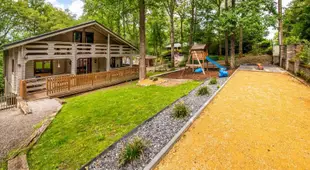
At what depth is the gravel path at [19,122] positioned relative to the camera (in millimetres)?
5787

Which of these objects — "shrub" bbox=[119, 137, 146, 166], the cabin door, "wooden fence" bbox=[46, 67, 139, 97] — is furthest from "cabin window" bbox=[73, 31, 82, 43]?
"shrub" bbox=[119, 137, 146, 166]

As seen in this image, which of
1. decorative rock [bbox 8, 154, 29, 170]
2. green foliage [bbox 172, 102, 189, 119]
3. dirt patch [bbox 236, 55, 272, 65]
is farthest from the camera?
dirt patch [bbox 236, 55, 272, 65]

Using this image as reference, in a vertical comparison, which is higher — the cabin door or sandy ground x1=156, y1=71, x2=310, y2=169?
the cabin door

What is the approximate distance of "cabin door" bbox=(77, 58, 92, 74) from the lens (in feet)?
58.6

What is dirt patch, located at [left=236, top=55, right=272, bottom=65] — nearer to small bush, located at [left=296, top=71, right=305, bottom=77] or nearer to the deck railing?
small bush, located at [left=296, top=71, right=305, bottom=77]

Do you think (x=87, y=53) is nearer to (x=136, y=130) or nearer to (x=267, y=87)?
(x=136, y=130)

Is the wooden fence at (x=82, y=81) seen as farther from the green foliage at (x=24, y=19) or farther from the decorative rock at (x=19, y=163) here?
the green foliage at (x=24, y=19)

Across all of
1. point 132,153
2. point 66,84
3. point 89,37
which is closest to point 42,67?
point 89,37

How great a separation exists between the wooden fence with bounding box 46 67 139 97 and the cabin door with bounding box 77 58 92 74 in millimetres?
4288

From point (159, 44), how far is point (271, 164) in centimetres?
3622

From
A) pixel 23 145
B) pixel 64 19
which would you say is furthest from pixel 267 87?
pixel 64 19

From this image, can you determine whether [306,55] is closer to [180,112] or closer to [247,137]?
[247,137]

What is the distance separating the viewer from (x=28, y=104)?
31.1 ft

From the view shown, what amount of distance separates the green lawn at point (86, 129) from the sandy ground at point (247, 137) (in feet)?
7.20
